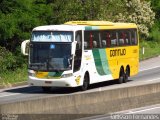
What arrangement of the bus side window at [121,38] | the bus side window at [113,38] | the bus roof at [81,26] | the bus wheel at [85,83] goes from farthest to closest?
the bus side window at [121,38], the bus side window at [113,38], the bus wheel at [85,83], the bus roof at [81,26]

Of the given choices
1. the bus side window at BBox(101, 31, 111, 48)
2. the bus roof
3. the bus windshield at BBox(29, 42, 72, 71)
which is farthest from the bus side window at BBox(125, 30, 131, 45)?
the bus windshield at BBox(29, 42, 72, 71)

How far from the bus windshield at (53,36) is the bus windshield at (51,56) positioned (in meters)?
0.16

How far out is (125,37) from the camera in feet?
110

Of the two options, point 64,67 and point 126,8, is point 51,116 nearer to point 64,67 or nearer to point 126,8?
point 64,67

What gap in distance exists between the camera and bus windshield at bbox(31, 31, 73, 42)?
27.9 metres

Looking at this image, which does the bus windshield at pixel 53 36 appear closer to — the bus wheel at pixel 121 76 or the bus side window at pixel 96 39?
the bus side window at pixel 96 39

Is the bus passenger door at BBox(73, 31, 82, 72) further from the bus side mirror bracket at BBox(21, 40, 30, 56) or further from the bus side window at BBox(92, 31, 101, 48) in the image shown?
the bus side mirror bracket at BBox(21, 40, 30, 56)

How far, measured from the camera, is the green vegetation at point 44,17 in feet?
131

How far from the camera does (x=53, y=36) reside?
28062 mm

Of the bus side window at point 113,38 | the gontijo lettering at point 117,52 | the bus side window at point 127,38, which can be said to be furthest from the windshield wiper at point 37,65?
the bus side window at point 127,38

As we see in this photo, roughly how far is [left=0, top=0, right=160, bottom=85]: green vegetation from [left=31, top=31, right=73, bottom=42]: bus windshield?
6569mm

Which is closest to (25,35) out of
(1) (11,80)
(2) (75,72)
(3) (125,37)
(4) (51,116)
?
(1) (11,80)

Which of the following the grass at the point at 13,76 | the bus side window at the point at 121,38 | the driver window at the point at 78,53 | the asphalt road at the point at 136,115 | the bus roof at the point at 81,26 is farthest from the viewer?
the grass at the point at 13,76

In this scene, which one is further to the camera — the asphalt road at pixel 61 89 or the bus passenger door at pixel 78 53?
the bus passenger door at pixel 78 53
